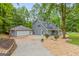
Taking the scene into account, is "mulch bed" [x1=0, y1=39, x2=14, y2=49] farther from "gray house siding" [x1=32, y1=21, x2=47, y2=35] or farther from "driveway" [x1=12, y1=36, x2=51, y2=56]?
"gray house siding" [x1=32, y1=21, x2=47, y2=35]

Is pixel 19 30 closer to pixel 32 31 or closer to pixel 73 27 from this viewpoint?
pixel 32 31

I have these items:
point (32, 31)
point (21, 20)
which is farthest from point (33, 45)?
point (21, 20)

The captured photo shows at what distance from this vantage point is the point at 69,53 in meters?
3.41

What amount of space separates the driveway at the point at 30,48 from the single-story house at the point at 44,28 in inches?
5.4

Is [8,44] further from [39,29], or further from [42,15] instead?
[42,15]

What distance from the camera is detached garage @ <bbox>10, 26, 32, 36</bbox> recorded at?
353 cm

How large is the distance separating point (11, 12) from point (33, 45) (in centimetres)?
64

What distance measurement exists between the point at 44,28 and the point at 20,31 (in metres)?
0.40

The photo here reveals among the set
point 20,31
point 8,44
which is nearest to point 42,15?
point 20,31

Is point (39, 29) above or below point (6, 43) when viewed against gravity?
above

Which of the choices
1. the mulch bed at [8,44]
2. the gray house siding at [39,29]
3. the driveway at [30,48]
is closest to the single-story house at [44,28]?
the gray house siding at [39,29]

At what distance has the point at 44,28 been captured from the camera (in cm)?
358

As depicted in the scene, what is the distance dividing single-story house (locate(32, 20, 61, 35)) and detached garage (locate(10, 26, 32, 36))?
0.10m

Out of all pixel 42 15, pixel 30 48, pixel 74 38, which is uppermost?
pixel 42 15
